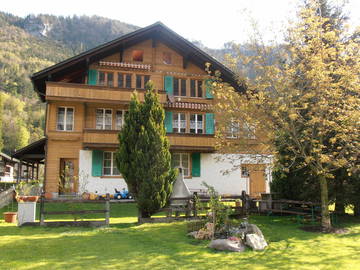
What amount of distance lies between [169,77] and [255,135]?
13329 millimetres

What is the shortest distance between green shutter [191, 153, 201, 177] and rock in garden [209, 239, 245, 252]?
607 inches

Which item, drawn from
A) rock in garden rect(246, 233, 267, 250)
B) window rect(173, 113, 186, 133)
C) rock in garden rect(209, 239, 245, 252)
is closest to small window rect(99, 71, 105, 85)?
window rect(173, 113, 186, 133)

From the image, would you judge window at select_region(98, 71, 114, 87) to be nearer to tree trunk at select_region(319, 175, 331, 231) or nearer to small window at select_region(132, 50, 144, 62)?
small window at select_region(132, 50, 144, 62)

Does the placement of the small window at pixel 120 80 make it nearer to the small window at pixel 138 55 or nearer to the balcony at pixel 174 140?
the small window at pixel 138 55

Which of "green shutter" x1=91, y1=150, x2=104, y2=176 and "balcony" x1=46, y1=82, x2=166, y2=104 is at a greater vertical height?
"balcony" x1=46, y1=82, x2=166, y2=104

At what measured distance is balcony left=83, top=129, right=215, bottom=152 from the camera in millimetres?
21609

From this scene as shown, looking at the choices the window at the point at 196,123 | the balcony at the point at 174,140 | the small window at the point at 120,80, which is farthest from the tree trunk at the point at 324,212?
the small window at the point at 120,80

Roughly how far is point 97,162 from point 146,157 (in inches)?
407

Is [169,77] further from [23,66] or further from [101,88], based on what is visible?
[23,66]

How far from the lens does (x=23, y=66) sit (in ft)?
342

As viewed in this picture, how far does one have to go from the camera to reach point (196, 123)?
83.2 feet

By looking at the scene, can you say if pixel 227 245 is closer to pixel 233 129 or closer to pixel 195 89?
pixel 233 129

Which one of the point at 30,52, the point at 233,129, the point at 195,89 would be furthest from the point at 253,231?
the point at 30,52

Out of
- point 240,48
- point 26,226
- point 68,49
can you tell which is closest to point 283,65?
point 240,48
